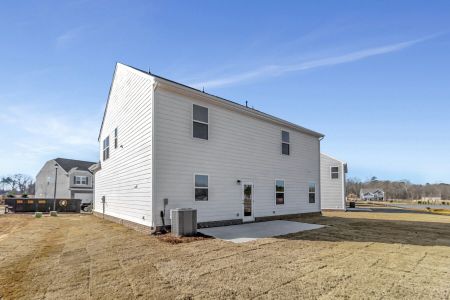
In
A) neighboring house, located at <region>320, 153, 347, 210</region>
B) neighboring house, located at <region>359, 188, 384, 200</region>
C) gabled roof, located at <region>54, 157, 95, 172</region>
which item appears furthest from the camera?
neighboring house, located at <region>359, 188, 384, 200</region>

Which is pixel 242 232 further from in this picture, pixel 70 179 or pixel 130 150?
pixel 70 179

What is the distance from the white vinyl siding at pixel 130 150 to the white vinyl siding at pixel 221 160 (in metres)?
0.57

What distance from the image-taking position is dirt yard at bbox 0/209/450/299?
436 cm

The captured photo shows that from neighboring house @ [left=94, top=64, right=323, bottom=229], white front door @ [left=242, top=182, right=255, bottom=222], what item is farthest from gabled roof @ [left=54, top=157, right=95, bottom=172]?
white front door @ [left=242, top=182, right=255, bottom=222]

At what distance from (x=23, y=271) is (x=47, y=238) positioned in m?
4.89

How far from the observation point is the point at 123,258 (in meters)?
6.41

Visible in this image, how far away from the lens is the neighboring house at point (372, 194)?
86812 millimetres

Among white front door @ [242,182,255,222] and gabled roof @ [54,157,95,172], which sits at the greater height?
gabled roof @ [54,157,95,172]

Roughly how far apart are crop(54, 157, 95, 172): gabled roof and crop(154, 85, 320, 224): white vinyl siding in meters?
34.2

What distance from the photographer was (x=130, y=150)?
12.4 metres

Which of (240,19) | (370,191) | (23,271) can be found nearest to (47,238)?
(23,271)

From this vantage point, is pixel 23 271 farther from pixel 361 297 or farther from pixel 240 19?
pixel 240 19

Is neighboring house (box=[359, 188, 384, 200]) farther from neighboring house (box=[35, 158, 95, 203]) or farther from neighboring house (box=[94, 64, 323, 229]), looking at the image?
neighboring house (box=[94, 64, 323, 229])

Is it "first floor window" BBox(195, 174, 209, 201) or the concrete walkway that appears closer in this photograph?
the concrete walkway
